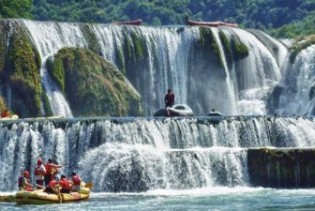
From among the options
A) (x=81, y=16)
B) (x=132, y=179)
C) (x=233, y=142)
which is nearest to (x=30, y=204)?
(x=132, y=179)

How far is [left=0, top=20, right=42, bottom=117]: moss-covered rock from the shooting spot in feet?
219

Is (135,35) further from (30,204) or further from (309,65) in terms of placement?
(30,204)

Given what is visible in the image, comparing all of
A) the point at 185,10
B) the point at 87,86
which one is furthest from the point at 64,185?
the point at 185,10

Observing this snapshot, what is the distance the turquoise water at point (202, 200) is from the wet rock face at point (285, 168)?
1090mm

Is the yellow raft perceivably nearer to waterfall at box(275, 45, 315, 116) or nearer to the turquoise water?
the turquoise water

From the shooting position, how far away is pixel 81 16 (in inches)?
6555

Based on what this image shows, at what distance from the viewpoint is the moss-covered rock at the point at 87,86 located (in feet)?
227

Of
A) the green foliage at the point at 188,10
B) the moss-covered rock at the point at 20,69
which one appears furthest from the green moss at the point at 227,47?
the green foliage at the point at 188,10

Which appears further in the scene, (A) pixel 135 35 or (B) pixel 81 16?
(B) pixel 81 16

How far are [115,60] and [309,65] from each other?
14.8 metres

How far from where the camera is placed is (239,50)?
78438mm

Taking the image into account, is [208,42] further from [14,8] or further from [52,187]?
[52,187]

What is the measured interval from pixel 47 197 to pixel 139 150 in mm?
7819

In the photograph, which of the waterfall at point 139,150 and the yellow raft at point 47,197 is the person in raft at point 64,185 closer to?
the yellow raft at point 47,197
